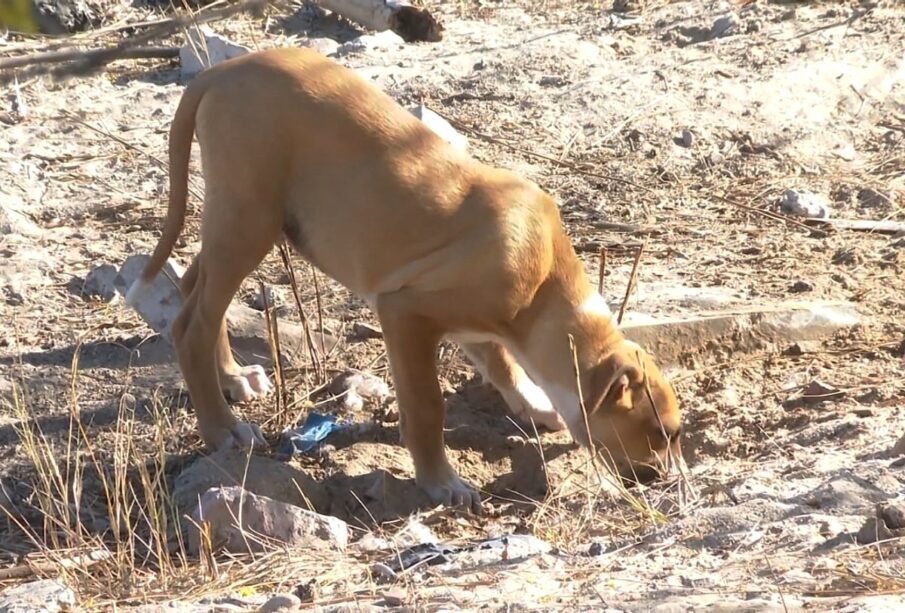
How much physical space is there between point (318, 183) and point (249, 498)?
1316 millimetres

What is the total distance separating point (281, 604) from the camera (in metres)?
4.01

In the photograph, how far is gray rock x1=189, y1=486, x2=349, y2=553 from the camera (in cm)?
483

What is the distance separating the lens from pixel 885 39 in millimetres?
9219

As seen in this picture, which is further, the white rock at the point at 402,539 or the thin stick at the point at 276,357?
the thin stick at the point at 276,357

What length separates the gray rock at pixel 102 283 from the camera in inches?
270

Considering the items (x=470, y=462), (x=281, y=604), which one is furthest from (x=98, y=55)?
(x=470, y=462)

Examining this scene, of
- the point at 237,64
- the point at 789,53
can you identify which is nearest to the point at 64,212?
the point at 237,64

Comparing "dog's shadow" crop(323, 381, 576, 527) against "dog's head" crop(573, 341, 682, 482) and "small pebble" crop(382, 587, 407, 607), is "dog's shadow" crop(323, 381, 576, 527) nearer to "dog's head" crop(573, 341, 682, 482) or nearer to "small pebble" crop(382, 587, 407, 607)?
"dog's head" crop(573, 341, 682, 482)

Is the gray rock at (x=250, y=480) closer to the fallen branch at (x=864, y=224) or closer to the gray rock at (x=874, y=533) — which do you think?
the gray rock at (x=874, y=533)

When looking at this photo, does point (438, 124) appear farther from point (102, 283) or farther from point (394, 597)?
point (394, 597)

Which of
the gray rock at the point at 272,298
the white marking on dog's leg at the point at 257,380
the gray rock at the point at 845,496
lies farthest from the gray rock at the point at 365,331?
the gray rock at the point at 845,496

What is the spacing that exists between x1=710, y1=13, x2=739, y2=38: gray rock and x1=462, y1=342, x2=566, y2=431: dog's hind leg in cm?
439

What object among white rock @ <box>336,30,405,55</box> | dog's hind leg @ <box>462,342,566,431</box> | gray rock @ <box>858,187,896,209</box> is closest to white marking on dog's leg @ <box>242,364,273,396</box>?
dog's hind leg @ <box>462,342,566,431</box>

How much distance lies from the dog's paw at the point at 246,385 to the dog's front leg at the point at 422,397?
0.98m
